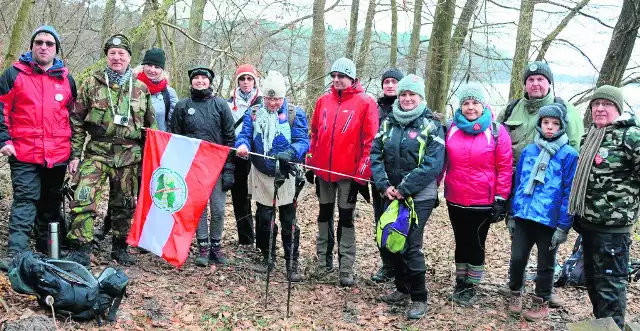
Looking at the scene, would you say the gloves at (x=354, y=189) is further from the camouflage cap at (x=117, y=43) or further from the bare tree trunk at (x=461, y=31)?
the bare tree trunk at (x=461, y=31)

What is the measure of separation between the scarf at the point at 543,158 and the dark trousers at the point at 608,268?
0.56 meters

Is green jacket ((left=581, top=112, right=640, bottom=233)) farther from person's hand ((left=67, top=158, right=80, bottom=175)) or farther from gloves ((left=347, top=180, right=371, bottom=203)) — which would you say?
person's hand ((left=67, top=158, right=80, bottom=175))

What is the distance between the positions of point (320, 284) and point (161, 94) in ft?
9.10

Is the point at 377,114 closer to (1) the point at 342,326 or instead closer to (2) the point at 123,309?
(1) the point at 342,326

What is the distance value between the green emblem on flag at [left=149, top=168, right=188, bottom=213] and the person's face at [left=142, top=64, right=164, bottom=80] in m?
1.09

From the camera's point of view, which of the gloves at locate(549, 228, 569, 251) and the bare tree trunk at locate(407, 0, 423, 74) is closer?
the gloves at locate(549, 228, 569, 251)

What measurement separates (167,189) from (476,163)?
3081mm

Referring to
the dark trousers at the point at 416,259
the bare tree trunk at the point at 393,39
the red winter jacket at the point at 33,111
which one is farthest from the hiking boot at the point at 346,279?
the bare tree trunk at the point at 393,39

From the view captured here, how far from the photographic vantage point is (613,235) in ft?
14.9

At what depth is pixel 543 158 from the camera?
A: 4930 millimetres

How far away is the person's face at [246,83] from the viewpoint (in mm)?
6358

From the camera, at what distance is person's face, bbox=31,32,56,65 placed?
524 cm

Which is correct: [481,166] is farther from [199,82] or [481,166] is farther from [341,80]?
[199,82]

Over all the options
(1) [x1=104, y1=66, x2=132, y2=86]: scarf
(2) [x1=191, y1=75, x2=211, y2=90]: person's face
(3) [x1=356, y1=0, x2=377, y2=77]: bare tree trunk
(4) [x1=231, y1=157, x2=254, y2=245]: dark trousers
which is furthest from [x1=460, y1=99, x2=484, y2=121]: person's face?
(3) [x1=356, y1=0, x2=377, y2=77]: bare tree trunk
